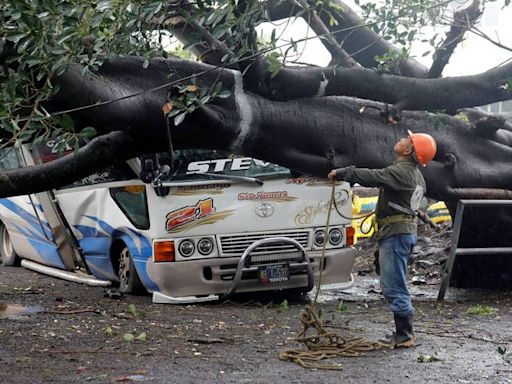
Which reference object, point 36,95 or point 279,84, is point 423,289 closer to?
point 279,84

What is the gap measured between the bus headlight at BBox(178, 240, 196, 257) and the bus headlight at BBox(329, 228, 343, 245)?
167 cm

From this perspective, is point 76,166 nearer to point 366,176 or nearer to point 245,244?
Result: point 245,244

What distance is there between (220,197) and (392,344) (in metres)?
3.28

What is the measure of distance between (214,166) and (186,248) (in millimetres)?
982

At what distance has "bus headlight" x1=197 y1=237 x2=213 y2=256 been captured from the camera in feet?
35.1

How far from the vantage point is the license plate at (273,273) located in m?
10.8

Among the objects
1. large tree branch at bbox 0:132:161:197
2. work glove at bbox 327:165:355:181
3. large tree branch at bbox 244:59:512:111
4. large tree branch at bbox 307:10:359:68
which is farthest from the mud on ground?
large tree branch at bbox 307:10:359:68

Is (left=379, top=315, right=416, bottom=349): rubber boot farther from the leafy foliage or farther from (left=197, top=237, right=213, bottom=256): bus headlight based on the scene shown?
A: (left=197, top=237, right=213, bottom=256): bus headlight

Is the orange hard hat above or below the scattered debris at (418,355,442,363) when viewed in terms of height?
above

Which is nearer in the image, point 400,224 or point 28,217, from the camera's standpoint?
point 400,224

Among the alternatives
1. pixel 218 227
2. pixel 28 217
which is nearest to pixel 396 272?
pixel 218 227

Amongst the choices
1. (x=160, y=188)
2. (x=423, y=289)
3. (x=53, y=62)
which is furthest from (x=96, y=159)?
(x=423, y=289)

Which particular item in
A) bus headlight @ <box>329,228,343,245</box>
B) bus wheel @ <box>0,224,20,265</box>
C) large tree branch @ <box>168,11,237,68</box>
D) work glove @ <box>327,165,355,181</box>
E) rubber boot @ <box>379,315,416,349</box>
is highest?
large tree branch @ <box>168,11,237,68</box>

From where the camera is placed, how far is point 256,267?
35.2 ft
